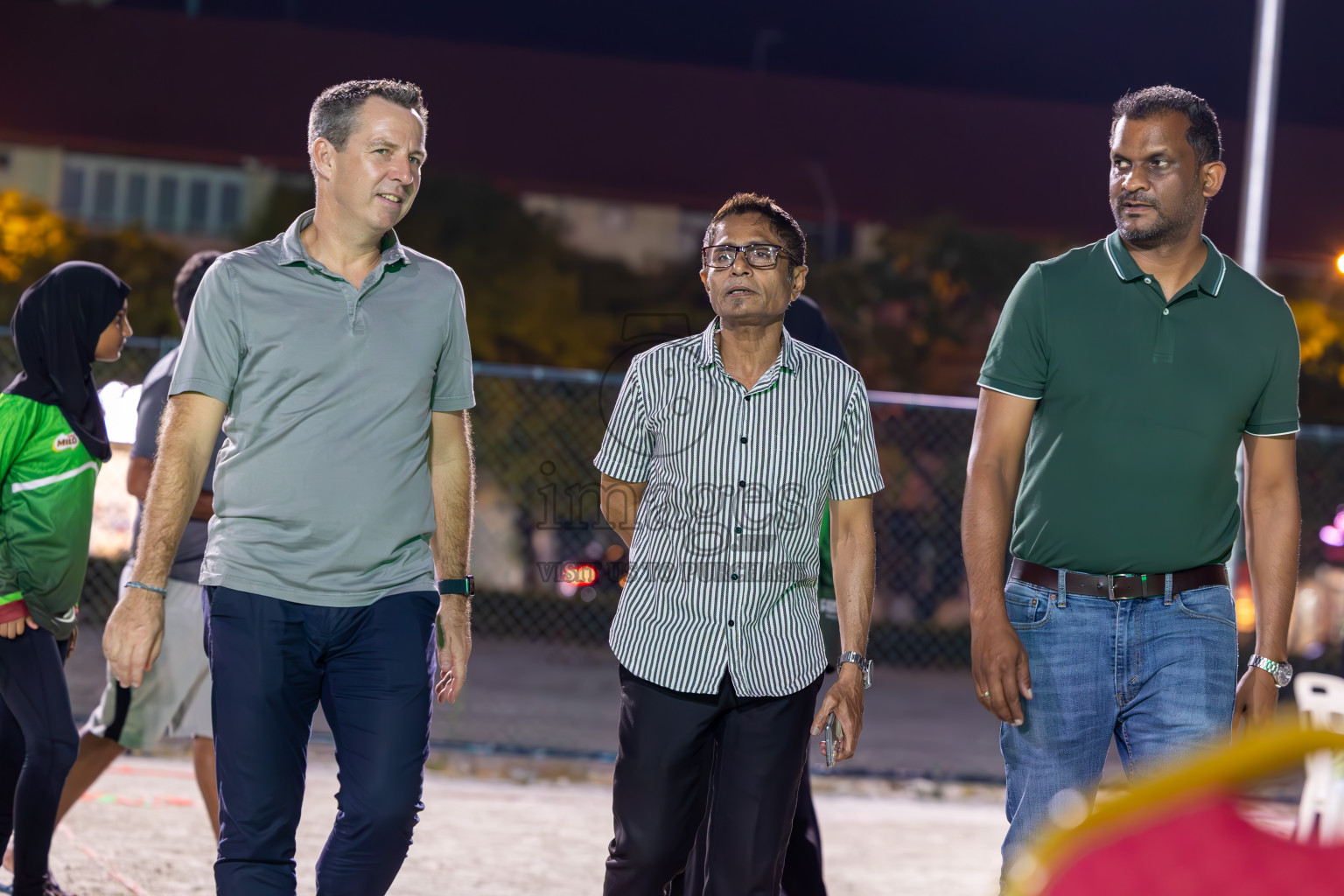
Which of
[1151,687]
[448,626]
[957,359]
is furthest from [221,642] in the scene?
[957,359]

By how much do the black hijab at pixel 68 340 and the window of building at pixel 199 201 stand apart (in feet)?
73.5

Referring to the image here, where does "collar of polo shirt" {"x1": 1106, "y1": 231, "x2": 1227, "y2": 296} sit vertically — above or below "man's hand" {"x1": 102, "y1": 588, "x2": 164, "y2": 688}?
above

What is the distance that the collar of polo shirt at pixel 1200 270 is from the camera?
11.9 ft

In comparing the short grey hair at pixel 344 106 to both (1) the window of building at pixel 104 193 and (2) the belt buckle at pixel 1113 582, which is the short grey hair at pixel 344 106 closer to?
(2) the belt buckle at pixel 1113 582

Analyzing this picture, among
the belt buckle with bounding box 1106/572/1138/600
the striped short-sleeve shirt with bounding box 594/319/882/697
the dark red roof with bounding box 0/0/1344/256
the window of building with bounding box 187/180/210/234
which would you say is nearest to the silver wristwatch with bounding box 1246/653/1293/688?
the belt buckle with bounding box 1106/572/1138/600

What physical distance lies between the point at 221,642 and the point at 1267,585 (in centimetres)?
258

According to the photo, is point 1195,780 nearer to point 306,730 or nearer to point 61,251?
point 306,730

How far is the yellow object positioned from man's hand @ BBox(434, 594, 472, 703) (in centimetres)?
265

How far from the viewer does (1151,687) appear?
3.54m

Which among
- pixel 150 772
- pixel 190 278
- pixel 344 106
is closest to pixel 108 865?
pixel 150 772

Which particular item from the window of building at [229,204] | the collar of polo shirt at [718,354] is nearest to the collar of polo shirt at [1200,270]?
the collar of polo shirt at [718,354]

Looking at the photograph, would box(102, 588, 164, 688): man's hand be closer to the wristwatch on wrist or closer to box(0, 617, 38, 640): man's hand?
the wristwatch on wrist

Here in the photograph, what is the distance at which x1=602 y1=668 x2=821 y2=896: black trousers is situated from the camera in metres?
3.59

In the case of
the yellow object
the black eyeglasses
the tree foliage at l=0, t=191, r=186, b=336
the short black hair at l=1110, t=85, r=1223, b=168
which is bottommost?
the yellow object
